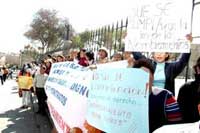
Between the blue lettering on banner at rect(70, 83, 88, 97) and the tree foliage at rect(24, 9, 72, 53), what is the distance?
117 feet

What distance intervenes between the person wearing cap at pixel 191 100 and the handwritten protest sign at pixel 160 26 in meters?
0.32

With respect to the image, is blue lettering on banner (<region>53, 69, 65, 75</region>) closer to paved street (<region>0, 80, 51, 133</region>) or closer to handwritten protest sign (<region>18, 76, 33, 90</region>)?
paved street (<region>0, 80, 51, 133</region>)

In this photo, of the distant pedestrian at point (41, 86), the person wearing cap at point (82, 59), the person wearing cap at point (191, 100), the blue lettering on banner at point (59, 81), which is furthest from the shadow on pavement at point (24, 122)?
the person wearing cap at point (191, 100)

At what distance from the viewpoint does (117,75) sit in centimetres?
393

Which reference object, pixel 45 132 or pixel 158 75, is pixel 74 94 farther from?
pixel 45 132

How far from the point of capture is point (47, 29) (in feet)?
137

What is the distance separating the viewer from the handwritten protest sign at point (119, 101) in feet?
11.5

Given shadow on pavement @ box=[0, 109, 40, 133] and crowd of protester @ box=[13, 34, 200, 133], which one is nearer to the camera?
crowd of protester @ box=[13, 34, 200, 133]

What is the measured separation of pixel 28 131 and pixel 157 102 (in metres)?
6.00

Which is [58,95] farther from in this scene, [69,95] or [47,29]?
[47,29]

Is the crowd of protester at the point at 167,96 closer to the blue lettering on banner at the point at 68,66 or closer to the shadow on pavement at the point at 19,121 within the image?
the blue lettering on banner at the point at 68,66

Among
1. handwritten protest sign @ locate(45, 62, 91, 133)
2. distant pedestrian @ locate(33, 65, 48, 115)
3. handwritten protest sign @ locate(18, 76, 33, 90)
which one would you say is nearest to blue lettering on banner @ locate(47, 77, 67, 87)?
handwritten protest sign @ locate(45, 62, 91, 133)

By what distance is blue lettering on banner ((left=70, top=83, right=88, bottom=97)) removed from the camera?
461 centimetres

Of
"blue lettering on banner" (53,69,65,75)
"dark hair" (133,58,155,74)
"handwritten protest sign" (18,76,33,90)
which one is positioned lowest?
"handwritten protest sign" (18,76,33,90)
